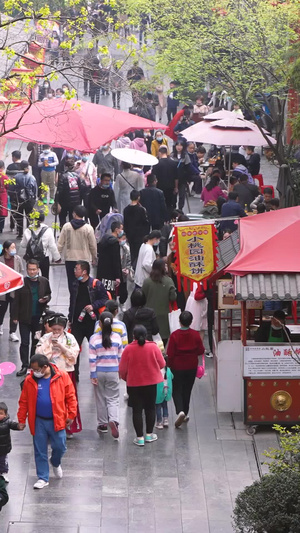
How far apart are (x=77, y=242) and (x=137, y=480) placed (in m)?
5.70

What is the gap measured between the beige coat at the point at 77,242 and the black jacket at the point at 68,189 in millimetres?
3462

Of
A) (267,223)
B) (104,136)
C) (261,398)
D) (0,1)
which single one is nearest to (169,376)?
(261,398)

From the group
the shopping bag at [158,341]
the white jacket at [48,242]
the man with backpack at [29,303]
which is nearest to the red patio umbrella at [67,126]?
the white jacket at [48,242]

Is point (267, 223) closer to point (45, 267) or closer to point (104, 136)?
point (45, 267)

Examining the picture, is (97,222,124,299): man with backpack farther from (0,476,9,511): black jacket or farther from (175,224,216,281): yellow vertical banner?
(0,476,9,511): black jacket

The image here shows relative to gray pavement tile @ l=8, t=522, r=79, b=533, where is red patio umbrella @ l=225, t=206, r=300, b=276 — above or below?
above

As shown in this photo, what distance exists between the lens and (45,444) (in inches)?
430

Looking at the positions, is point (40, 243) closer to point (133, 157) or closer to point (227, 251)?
point (227, 251)

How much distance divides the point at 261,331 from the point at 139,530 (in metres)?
3.56

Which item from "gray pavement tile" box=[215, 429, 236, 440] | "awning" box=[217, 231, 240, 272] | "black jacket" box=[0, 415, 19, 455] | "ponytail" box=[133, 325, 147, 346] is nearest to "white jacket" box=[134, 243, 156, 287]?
"awning" box=[217, 231, 240, 272]

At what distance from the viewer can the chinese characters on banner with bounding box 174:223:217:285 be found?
13.9 metres

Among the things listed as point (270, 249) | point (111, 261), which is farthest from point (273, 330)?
point (111, 261)

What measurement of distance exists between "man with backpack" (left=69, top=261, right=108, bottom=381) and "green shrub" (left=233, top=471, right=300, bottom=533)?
16.2 feet

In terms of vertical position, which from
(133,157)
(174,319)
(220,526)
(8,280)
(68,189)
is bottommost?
(220,526)
